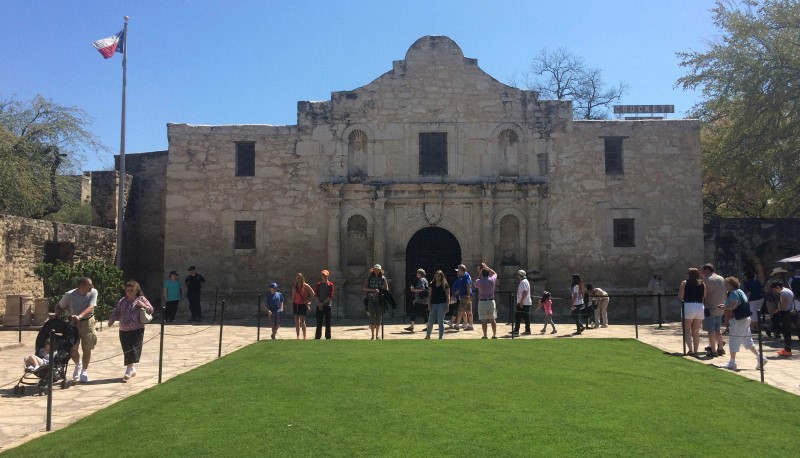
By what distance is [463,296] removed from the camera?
611 inches

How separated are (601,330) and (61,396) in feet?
40.0

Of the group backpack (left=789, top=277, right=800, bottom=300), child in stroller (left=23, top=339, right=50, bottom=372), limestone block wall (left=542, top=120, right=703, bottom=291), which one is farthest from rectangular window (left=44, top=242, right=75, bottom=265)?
backpack (left=789, top=277, right=800, bottom=300)

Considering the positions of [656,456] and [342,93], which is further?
[342,93]

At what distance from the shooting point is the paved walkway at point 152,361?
7613mm

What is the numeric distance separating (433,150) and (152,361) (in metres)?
11.4

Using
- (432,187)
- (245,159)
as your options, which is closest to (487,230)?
(432,187)

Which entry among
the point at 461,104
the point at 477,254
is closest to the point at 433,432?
the point at 477,254

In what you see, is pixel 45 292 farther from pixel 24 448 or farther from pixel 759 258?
pixel 759 258

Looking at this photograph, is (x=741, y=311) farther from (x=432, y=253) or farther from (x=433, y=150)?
(x=433, y=150)

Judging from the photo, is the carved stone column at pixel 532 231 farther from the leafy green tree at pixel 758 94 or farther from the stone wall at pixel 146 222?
the stone wall at pixel 146 222

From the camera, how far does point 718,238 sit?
20.8 meters

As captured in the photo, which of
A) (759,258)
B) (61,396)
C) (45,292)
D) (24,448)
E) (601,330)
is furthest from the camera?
(759,258)

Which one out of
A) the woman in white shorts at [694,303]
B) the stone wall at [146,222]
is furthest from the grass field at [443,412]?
the stone wall at [146,222]

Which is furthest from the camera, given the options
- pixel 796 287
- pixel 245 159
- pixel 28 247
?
pixel 245 159
